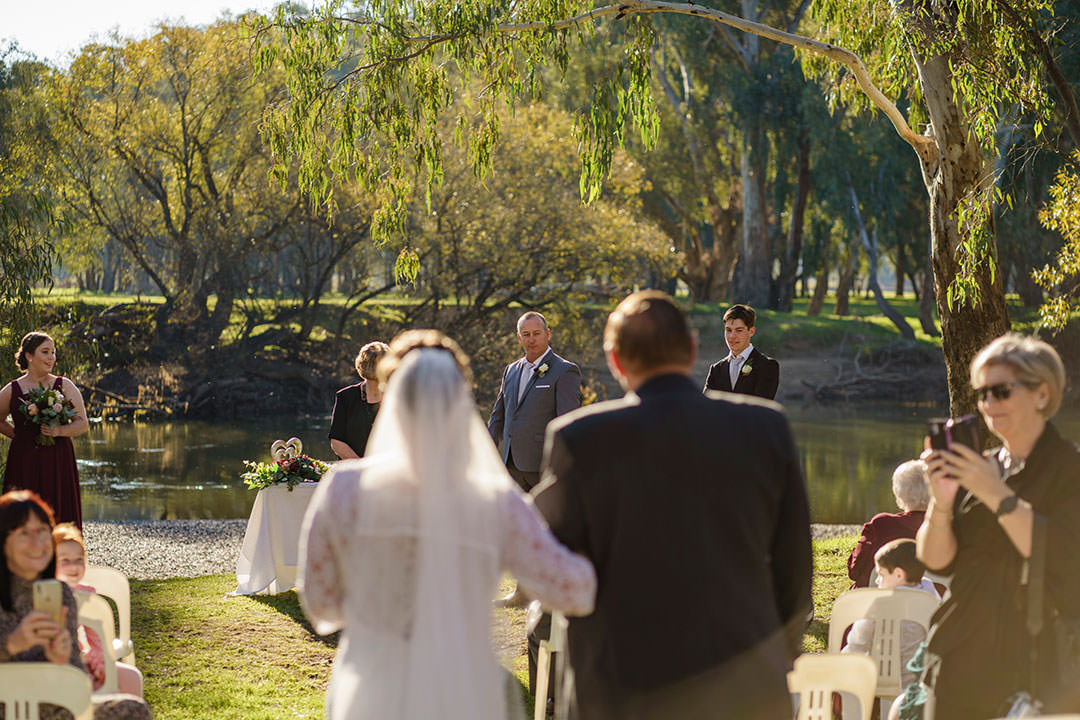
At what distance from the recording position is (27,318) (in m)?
13.5

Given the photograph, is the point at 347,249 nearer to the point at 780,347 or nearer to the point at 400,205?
the point at 780,347

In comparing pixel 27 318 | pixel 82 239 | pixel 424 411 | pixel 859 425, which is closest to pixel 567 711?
pixel 424 411

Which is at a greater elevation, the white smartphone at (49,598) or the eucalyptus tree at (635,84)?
the eucalyptus tree at (635,84)

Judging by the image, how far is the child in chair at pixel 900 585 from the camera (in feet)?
14.6

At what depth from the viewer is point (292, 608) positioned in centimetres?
799

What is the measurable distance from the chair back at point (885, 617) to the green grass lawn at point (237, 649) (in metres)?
2.14

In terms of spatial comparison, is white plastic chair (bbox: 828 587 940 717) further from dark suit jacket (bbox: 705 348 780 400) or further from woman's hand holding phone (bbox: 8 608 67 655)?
woman's hand holding phone (bbox: 8 608 67 655)

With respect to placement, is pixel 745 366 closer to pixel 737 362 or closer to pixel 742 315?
pixel 737 362

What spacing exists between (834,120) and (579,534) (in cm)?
2954

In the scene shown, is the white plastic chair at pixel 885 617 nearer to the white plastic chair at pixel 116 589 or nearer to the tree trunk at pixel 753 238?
the white plastic chair at pixel 116 589

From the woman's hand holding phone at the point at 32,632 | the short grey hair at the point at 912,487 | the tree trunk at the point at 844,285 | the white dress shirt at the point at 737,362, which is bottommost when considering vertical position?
the woman's hand holding phone at the point at 32,632

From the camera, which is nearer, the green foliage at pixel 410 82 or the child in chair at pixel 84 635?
the child in chair at pixel 84 635

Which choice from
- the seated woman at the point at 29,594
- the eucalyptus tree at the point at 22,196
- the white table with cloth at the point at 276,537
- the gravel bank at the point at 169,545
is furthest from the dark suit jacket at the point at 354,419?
the eucalyptus tree at the point at 22,196

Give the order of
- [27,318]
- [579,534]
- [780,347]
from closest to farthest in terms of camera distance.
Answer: [579,534], [27,318], [780,347]
